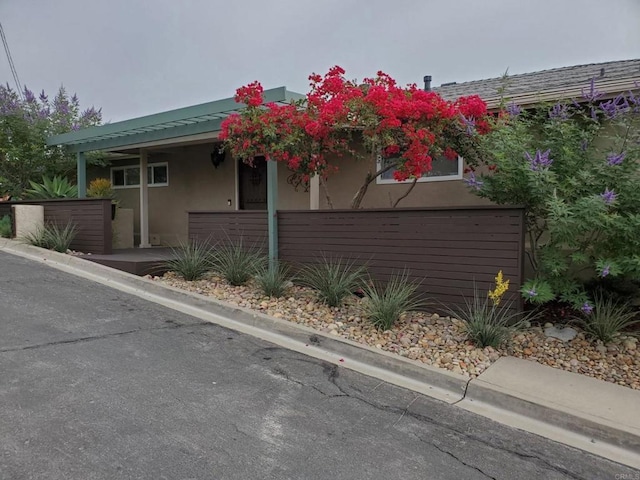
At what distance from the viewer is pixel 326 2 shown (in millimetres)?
13836

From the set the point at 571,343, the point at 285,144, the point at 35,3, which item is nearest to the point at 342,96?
the point at 285,144

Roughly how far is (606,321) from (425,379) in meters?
2.28

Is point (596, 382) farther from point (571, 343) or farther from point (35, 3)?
point (35, 3)

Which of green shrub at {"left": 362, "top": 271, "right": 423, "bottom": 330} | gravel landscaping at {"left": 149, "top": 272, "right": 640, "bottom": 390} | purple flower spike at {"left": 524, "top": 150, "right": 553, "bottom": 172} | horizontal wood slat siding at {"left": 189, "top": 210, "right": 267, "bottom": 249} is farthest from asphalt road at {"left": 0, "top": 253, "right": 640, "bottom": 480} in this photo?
horizontal wood slat siding at {"left": 189, "top": 210, "right": 267, "bottom": 249}

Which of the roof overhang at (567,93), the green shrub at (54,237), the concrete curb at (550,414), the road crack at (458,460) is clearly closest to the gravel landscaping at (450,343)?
the concrete curb at (550,414)

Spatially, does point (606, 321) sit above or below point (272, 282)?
below

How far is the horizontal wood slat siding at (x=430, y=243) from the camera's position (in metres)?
5.62

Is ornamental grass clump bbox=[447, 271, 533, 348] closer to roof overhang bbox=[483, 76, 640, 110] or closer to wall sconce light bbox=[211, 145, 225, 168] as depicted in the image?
roof overhang bbox=[483, 76, 640, 110]

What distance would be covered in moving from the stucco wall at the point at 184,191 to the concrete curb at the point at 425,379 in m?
4.88

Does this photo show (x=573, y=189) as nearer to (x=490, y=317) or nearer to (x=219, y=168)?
(x=490, y=317)

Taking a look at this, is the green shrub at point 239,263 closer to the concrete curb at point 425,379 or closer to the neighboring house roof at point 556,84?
the concrete curb at point 425,379

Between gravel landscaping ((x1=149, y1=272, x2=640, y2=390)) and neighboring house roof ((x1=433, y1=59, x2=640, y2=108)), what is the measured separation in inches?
127

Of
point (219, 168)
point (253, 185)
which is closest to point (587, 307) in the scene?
point (253, 185)

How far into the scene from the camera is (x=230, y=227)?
8.36 meters
